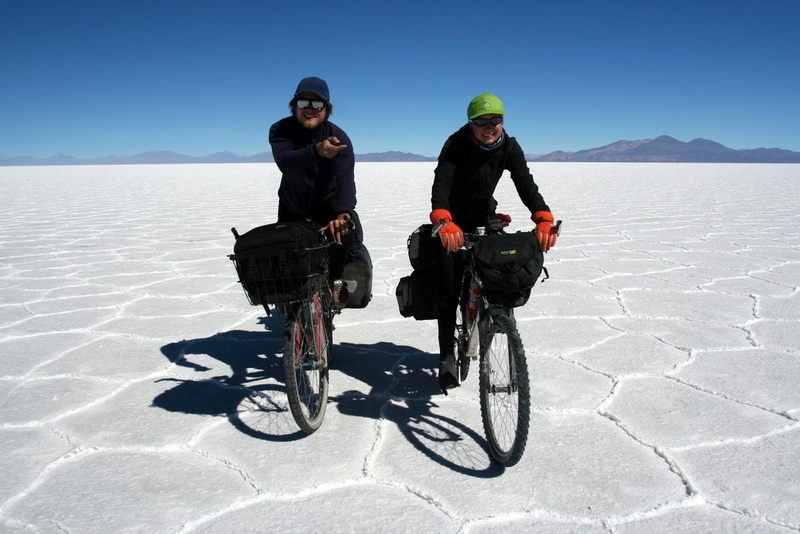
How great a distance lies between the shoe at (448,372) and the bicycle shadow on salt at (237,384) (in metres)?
0.73

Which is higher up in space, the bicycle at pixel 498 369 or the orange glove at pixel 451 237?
the orange glove at pixel 451 237

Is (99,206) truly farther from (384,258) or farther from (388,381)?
(388,381)

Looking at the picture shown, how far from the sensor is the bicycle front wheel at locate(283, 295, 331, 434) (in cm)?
226

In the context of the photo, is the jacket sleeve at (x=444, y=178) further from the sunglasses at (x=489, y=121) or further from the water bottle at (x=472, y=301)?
the water bottle at (x=472, y=301)

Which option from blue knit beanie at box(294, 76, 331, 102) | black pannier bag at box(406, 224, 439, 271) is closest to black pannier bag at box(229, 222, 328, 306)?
black pannier bag at box(406, 224, 439, 271)

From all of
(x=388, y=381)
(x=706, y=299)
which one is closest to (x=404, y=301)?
(x=388, y=381)

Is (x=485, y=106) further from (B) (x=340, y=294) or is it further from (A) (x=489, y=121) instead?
(B) (x=340, y=294)

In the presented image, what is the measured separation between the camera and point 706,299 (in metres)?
4.56

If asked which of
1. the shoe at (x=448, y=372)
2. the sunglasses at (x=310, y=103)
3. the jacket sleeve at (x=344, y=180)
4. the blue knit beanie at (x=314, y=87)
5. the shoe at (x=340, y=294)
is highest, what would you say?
the blue knit beanie at (x=314, y=87)

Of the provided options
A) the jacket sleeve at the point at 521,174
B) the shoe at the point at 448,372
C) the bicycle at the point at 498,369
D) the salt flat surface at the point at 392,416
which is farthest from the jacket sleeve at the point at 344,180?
the salt flat surface at the point at 392,416

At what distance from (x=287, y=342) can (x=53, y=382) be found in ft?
5.53

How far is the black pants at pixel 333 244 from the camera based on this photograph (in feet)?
9.64

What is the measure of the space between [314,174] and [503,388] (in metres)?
1.41

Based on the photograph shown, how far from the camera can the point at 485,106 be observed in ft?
7.86
